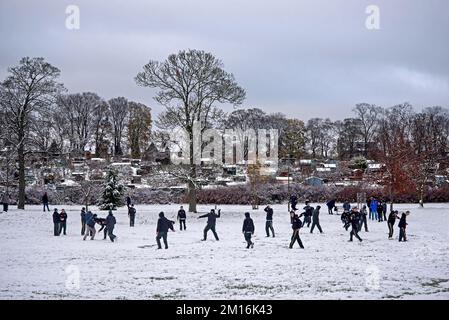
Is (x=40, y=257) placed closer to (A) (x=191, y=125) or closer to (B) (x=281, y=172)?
(A) (x=191, y=125)

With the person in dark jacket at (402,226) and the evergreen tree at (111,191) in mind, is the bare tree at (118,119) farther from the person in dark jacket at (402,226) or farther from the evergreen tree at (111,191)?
the person in dark jacket at (402,226)

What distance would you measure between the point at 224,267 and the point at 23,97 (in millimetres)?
28615

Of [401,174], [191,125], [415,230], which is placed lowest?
[415,230]

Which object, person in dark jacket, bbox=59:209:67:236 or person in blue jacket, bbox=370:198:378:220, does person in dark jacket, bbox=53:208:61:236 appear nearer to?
person in dark jacket, bbox=59:209:67:236

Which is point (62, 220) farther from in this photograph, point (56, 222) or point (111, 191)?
point (111, 191)

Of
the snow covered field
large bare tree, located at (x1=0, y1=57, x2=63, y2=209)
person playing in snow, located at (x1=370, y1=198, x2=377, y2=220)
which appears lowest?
the snow covered field

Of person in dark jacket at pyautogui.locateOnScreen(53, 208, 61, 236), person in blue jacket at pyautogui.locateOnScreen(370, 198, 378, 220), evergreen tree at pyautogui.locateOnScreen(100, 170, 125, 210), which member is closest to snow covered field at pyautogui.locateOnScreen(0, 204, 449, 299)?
person in dark jacket at pyautogui.locateOnScreen(53, 208, 61, 236)

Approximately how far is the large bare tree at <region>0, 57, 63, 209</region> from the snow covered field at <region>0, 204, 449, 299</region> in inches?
582

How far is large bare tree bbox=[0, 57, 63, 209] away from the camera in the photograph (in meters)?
39.2

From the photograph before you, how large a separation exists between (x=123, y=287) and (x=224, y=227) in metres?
16.2

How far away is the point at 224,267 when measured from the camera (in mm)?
16656

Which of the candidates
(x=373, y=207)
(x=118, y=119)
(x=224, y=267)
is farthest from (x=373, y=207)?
(x=118, y=119)
